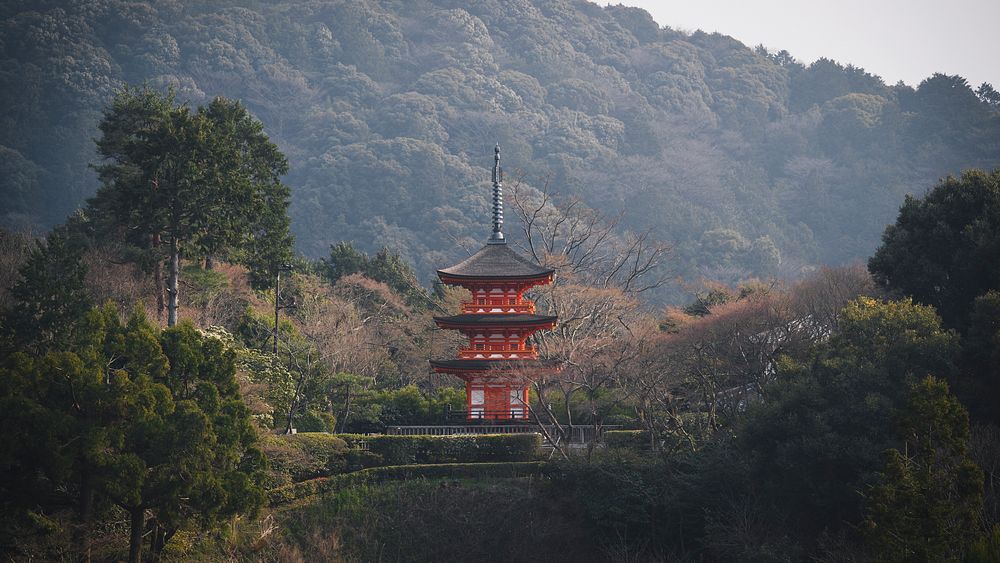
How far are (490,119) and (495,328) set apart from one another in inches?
2656

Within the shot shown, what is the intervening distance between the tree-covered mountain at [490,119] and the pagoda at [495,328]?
135 feet

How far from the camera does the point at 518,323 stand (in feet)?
130

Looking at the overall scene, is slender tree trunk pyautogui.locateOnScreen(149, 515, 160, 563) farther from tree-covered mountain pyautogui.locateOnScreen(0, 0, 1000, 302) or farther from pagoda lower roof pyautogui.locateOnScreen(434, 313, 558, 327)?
tree-covered mountain pyautogui.locateOnScreen(0, 0, 1000, 302)

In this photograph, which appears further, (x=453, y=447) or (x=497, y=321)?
(x=497, y=321)

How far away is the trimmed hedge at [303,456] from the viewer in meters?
33.5

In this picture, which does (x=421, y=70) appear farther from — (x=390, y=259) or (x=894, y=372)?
(x=894, y=372)

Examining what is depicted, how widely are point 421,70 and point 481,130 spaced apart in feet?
56.0

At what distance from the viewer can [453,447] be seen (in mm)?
36781

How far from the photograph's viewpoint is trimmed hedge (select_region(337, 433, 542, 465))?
36.5 meters

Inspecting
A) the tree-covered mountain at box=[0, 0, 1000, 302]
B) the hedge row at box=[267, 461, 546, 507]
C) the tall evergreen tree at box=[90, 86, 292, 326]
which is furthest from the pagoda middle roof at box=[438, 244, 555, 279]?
the tree-covered mountain at box=[0, 0, 1000, 302]

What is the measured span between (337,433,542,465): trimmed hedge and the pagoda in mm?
1725

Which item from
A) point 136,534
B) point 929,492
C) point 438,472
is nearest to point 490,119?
point 438,472

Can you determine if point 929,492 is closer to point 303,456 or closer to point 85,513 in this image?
point 85,513

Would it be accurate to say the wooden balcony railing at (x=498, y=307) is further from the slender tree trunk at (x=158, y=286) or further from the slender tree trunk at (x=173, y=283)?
the slender tree trunk at (x=158, y=286)
